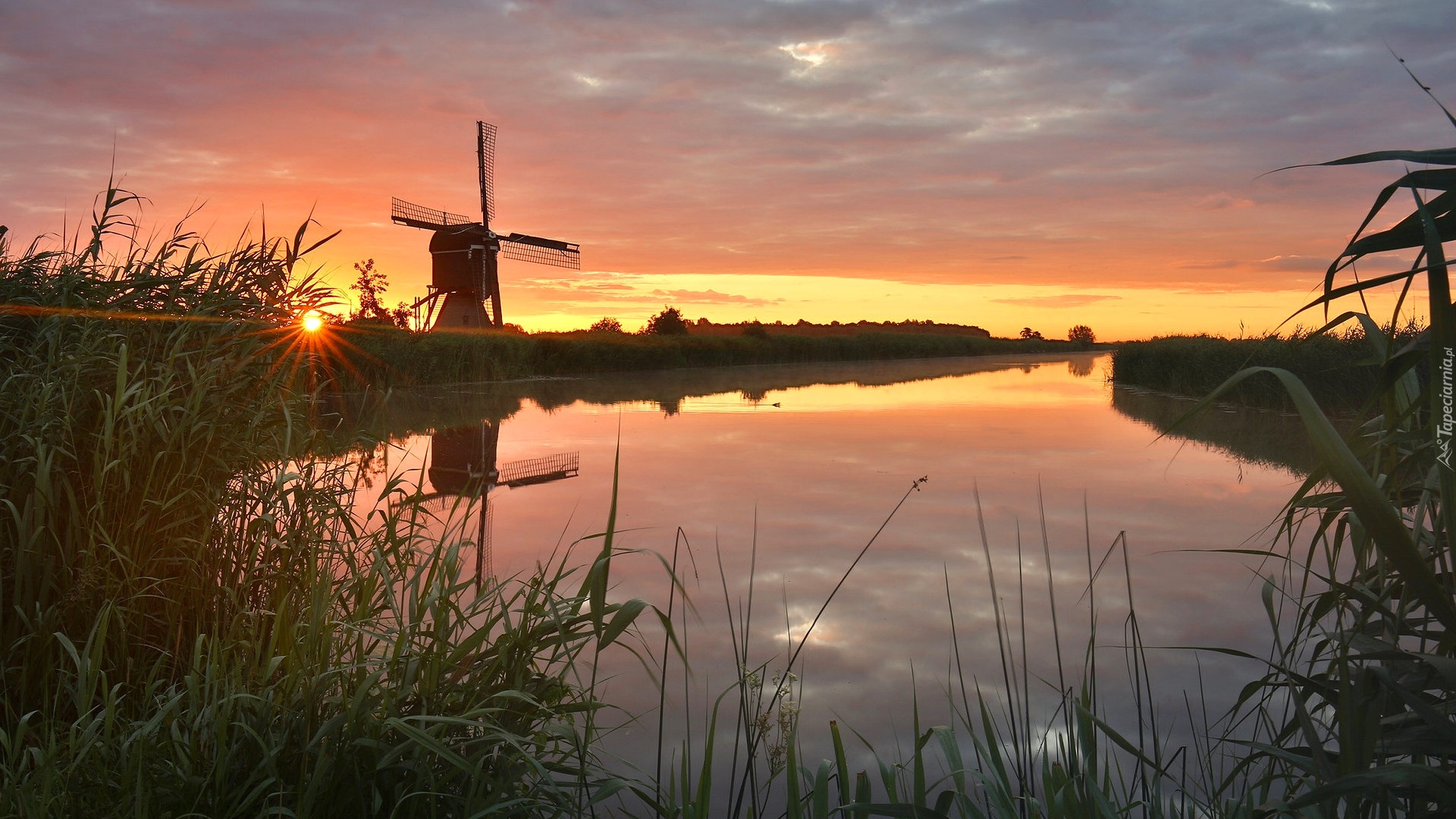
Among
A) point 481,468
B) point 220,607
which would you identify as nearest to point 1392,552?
point 220,607

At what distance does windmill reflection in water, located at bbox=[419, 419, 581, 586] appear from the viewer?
21.8ft

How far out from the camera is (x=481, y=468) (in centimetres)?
609

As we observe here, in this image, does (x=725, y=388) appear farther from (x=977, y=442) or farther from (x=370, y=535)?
(x=370, y=535)

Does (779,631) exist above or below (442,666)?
below

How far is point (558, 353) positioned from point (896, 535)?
1967 cm

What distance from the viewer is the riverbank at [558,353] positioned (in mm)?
15609

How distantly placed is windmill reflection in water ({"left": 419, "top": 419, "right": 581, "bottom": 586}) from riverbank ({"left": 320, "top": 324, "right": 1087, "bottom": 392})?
96cm

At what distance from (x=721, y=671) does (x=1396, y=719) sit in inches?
90.2

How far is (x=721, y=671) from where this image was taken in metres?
3.38

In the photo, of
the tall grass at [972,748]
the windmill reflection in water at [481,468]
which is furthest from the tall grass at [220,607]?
the windmill reflection in water at [481,468]

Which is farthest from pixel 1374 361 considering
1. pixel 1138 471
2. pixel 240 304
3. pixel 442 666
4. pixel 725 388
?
pixel 725 388

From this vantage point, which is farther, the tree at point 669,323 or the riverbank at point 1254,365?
the tree at point 669,323

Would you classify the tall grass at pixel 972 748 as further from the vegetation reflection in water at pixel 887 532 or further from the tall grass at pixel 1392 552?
the tall grass at pixel 1392 552

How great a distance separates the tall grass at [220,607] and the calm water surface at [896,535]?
0.44 m
